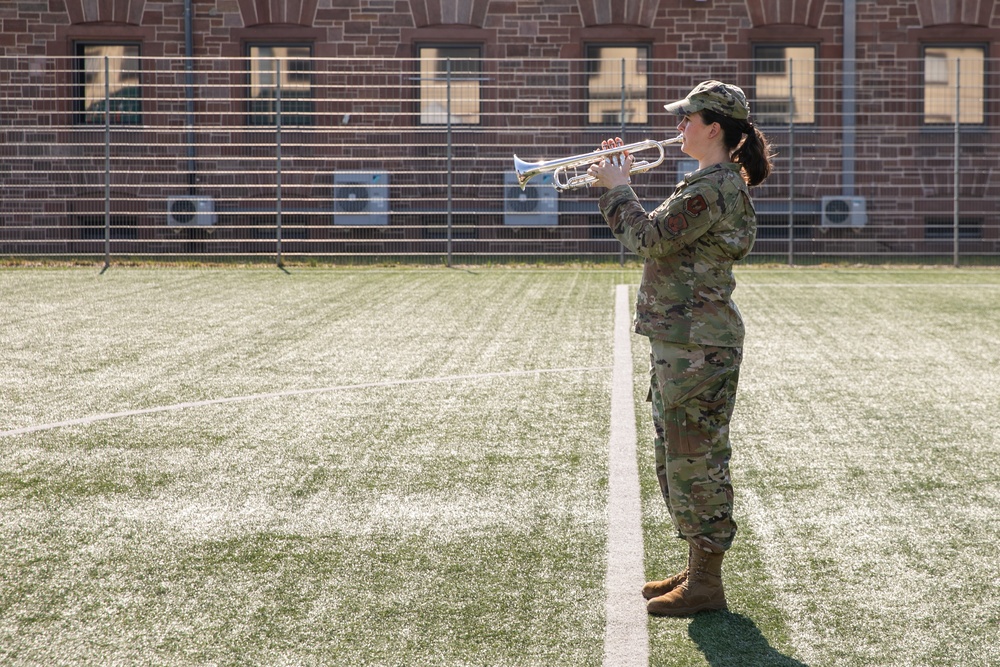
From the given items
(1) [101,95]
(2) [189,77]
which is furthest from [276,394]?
(1) [101,95]

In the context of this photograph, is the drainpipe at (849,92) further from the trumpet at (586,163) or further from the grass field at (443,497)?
the trumpet at (586,163)

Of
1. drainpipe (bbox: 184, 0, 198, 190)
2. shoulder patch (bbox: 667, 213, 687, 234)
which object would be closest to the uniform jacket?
shoulder patch (bbox: 667, 213, 687, 234)

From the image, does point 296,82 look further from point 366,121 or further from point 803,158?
point 803,158

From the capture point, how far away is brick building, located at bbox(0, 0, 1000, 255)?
18969 millimetres

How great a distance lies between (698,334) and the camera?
142 inches

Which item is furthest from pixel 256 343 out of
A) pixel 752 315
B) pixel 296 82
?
pixel 296 82

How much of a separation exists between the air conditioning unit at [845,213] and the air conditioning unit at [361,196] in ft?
22.9

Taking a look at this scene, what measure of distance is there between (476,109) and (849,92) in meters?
6.09

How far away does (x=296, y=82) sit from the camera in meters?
20.2

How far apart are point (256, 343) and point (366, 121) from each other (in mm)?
11086

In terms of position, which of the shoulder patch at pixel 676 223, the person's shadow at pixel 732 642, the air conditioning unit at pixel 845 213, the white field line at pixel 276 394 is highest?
the air conditioning unit at pixel 845 213

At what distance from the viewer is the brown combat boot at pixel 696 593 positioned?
3.62m

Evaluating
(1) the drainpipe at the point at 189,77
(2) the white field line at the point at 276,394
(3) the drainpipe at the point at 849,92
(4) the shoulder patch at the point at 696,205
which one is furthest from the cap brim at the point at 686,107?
(1) the drainpipe at the point at 189,77

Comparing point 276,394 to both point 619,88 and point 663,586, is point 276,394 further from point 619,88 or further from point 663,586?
point 619,88
